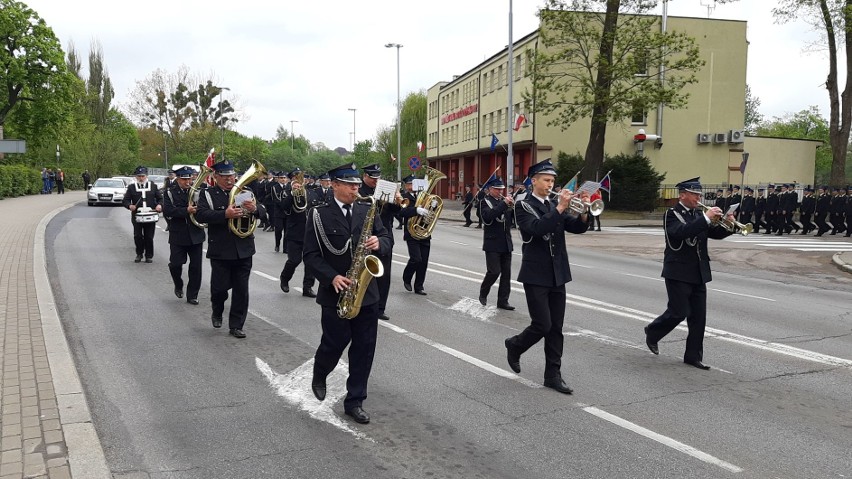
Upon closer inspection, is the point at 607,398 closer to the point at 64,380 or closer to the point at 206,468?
the point at 206,468

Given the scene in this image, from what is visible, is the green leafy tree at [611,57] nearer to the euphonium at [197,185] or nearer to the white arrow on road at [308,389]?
the euphonium at [197,185]

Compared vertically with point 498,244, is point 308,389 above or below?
below

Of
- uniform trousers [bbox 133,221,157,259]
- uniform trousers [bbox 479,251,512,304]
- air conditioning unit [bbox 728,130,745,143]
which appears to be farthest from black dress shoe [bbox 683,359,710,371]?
air conditioning unit [bbox 728,130,745,143]

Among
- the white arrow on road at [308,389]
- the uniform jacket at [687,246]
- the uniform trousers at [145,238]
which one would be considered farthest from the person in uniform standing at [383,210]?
the uniform trousers at [145,238]

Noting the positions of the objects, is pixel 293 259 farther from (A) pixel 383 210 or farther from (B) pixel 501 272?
(B) pixel 501 272

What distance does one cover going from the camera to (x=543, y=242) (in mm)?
6320

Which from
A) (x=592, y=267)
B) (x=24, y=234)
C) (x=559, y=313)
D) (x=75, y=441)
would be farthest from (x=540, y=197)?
(x=24, y=234)

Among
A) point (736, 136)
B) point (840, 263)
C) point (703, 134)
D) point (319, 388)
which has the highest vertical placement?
point (703, 134)

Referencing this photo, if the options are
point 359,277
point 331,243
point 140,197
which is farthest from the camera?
point 140,197

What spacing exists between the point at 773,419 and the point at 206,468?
428cm

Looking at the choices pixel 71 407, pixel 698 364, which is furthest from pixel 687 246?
pixel 71 407

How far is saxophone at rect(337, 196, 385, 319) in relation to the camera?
5.13m

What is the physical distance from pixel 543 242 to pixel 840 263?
1398 centimetres

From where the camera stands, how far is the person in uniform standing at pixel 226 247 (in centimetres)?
809
